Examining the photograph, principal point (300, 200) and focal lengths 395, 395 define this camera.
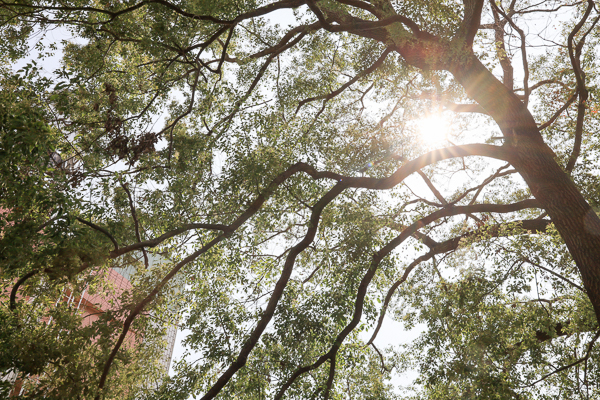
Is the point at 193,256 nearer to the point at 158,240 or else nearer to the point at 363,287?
the point at 158,240

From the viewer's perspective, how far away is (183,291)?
7387mm

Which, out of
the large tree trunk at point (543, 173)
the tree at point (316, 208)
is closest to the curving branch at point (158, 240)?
the tree at point (316, 208)

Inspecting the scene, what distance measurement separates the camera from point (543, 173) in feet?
17.5

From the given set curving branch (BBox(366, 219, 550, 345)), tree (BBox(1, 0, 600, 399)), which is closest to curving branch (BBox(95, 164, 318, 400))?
tree (BBox(1, 0, 600, 399))

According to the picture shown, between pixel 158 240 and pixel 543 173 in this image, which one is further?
pixel 543 173

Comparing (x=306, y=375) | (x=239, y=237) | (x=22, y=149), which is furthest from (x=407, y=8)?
(x=306, y=375)

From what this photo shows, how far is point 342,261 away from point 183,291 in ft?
10.3

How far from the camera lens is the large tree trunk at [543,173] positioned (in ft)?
14.9

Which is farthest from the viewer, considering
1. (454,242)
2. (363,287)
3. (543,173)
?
(454,242)

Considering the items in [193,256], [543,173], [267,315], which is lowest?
[267,315]

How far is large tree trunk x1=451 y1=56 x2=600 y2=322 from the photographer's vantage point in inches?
179

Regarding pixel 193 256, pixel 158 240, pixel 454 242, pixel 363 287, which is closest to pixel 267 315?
pixel 193 256

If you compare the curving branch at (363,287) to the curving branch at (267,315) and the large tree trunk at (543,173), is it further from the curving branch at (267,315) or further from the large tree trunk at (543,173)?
the large tree trunk at (543,173)

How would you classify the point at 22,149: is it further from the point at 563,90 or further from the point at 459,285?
the point at 563,90
